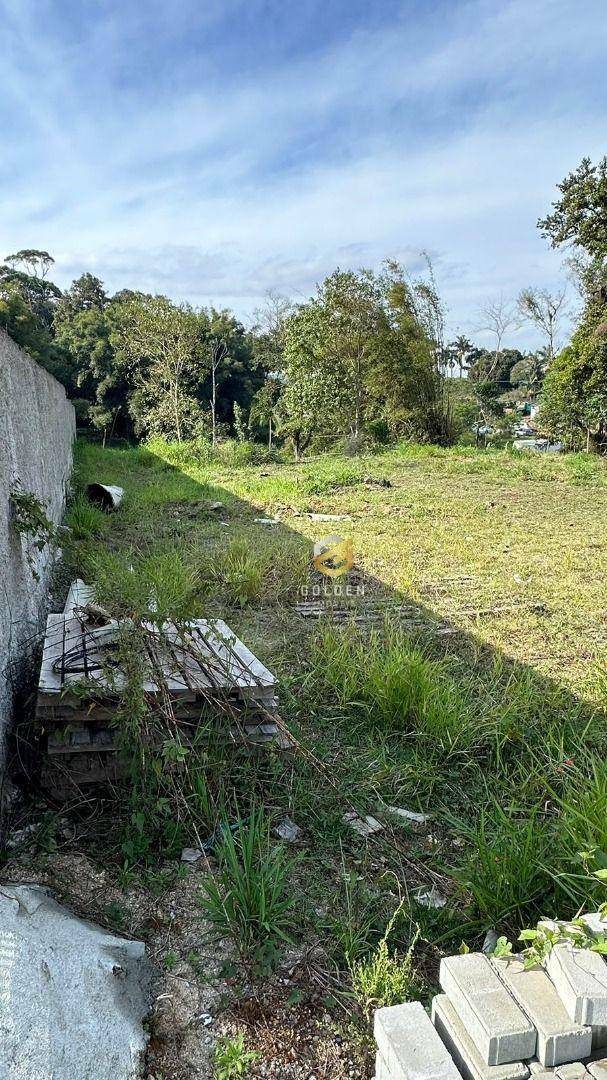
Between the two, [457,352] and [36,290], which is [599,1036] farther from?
[36,290]

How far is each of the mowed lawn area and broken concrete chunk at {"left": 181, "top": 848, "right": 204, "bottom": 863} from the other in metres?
0.04

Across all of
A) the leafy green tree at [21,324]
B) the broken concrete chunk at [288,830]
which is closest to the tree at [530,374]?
the leafy green tree at [21,324]

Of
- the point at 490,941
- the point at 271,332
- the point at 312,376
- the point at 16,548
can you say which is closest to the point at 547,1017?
the point at 490,941

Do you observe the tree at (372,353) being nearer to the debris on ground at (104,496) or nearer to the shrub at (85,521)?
the debris on ground at (104,496)

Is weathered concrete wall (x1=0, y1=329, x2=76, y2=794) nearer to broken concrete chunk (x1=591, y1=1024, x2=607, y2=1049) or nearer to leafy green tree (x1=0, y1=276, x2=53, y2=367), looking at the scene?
broken concrete chunk (x1=591, y1=1024, x2=607, y2=1049)

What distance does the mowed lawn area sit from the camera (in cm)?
166

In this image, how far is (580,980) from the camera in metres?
1.20

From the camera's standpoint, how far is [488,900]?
1.63m

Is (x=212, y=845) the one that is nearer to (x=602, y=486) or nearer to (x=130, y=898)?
(x=130, y=898)

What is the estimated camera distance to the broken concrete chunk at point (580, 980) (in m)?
1.16

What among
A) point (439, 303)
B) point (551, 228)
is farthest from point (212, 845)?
point (439, 303)

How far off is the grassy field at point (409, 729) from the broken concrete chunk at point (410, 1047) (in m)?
0.19

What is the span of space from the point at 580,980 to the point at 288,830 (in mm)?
1002

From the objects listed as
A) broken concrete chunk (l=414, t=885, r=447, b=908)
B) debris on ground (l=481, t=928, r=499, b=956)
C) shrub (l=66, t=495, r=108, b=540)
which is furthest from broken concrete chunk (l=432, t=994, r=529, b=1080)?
shrub (l=66, t=495, r=108, b=540)
